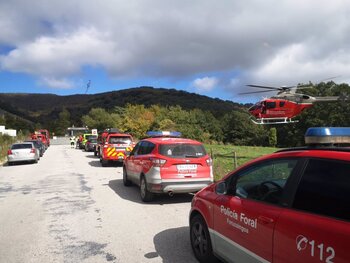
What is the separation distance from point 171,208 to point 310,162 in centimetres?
573

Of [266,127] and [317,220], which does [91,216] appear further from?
[266,127]

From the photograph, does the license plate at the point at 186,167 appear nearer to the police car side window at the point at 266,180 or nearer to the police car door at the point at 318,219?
the police car side window at the point at 266,180

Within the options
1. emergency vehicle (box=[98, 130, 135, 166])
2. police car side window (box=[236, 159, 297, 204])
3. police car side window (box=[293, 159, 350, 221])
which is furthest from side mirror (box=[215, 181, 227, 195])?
emergency vehicle (box=[98, 130, 135, 166])

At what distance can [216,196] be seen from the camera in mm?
4738

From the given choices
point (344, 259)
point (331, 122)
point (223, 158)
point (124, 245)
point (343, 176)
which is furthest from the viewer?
point (331, 122)

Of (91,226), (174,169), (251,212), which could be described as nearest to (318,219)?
(251,212)

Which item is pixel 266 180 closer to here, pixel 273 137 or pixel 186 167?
pixel 186 167

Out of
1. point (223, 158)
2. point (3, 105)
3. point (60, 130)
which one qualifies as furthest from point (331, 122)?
point (3, 105)

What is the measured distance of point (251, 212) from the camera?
3.84 meters

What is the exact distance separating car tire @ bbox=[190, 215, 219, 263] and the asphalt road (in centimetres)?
19

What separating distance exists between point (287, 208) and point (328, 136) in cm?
99

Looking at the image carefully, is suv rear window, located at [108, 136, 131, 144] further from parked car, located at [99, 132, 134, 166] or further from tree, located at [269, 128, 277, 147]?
tree, located at [269, 128, 277, 147]

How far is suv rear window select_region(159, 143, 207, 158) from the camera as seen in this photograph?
9.22m

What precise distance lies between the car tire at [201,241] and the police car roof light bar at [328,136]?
192cm
